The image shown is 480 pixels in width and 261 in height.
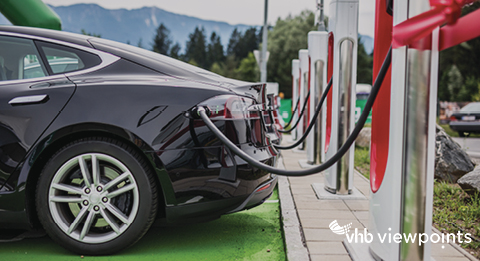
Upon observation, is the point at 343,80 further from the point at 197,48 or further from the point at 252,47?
the point at 197,48

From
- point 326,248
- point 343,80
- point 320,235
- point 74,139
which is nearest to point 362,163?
point 343,80

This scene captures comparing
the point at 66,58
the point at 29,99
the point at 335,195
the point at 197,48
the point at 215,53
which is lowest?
the point at 335,195

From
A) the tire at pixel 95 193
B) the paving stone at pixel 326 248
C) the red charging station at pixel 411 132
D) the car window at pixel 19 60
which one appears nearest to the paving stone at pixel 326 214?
the paving stone at pixel 326 248

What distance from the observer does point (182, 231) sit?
334 cm

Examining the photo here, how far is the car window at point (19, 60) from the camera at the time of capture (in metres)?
2.94

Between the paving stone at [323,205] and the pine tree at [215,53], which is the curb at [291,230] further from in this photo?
the pine tree at [215,53]

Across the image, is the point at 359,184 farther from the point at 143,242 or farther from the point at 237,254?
the point at 143,242

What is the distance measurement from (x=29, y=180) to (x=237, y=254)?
1.49m

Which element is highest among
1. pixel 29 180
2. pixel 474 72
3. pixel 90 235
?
pixel 474 72

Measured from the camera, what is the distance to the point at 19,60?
3102 millimetres

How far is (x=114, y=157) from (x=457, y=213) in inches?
118

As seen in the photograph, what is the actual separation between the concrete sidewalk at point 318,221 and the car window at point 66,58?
75.4 inches

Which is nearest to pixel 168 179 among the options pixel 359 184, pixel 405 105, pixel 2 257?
pixel 2 257

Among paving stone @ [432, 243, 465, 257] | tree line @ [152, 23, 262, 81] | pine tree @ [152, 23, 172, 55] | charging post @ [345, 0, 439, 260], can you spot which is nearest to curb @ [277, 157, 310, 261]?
charging post @ [345, 0, 439, 260]
